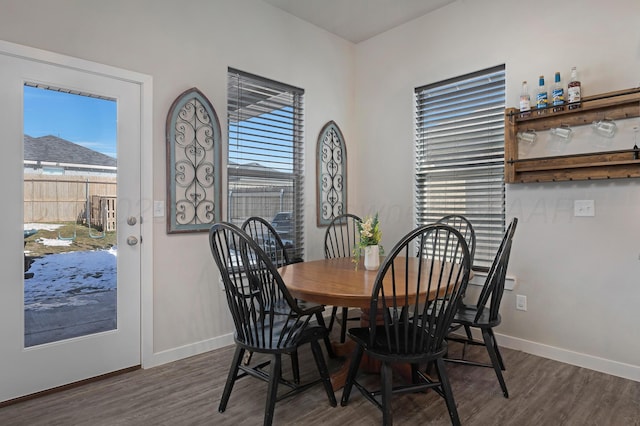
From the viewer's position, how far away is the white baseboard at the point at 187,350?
8.84ft

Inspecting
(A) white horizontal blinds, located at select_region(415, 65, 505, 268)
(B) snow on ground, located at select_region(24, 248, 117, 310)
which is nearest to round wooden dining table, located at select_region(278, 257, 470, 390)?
(A) white horizontal blinds, located at select_region(415, 65, 505, 268)

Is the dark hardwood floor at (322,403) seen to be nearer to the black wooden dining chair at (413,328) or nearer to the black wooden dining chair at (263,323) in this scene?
the black wooden dining chair at (263,323)

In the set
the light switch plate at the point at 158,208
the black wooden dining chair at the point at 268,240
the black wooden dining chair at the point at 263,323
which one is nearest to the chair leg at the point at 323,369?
the black wooden dining chair at the point at 263,323

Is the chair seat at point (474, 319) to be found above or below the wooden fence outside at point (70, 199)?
below

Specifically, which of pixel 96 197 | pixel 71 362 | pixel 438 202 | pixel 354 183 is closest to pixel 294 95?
pixel 354 183

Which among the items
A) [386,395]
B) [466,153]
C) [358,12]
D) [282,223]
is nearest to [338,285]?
[386,395]

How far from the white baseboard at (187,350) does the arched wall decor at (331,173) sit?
142 centimetres

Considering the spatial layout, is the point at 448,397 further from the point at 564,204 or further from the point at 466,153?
the point at 466,153

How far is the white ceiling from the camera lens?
134 inches

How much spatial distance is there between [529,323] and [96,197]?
3194mm

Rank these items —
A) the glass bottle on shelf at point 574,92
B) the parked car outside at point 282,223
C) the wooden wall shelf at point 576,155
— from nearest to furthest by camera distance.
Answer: the wooden wall shelf at point 576,155
the glass bottle on shelf at point 574,92
the parked car outside at point 282,223

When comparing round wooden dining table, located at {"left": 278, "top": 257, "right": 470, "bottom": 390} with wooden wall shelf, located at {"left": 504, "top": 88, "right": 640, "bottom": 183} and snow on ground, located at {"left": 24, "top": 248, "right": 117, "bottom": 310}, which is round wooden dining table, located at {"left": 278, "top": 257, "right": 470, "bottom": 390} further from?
snow on ground, located at {"left": 24, "top": 248, "right": 117, "bottom": 310}

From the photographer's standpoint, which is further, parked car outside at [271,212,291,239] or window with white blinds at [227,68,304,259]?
parked car outside at [271,212,291,239]

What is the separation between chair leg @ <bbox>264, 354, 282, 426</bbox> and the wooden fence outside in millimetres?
1473
